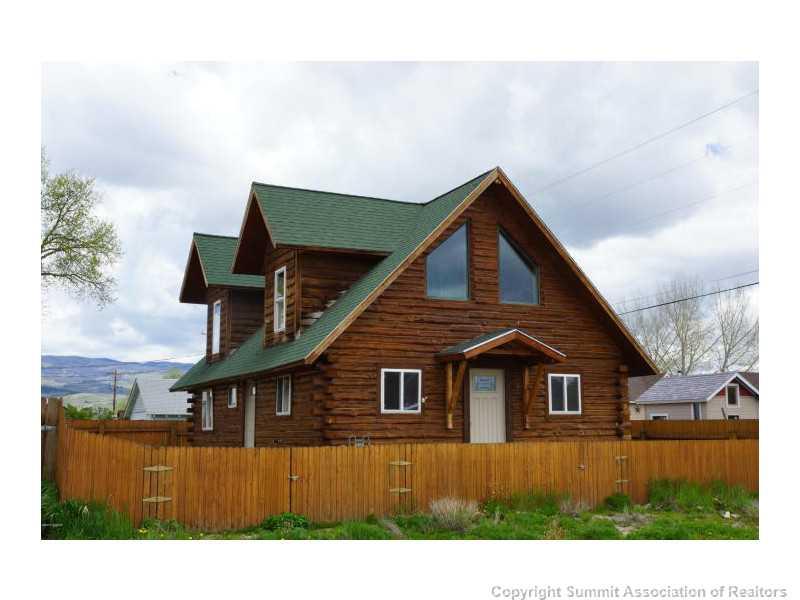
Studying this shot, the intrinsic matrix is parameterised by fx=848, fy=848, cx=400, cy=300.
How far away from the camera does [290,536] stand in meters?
13.9

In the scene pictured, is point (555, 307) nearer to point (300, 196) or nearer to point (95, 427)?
point (300, 196)

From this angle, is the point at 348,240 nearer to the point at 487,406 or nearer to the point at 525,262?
the point at 525,262

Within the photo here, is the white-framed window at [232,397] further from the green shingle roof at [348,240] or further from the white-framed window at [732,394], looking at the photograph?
the white-framed window at [732,394]

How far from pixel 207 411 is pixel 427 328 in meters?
12.9

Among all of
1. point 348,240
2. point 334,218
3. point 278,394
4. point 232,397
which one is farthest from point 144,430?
point 348,240

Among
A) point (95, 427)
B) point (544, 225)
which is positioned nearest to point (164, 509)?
point (544, 225)

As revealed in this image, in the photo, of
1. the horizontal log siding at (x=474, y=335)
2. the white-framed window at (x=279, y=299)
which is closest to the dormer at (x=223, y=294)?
the white-framed window at (x=279, y=299)

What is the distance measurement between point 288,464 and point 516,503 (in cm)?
478

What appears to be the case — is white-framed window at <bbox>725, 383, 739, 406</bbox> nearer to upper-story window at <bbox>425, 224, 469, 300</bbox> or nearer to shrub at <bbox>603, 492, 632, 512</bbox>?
upper-story window at <bbox>425, 224, 469, 300</bbox>

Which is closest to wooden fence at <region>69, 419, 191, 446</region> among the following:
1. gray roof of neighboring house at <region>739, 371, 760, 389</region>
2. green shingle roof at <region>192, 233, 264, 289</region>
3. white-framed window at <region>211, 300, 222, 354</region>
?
white-framed window at <region>211, 300, 222, 354</region>

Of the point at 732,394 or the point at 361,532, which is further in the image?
the point at 732,394

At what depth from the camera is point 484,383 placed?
70.2ft

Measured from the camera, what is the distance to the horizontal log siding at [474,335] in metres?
19.5

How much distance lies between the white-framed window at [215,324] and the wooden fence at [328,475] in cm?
1220
